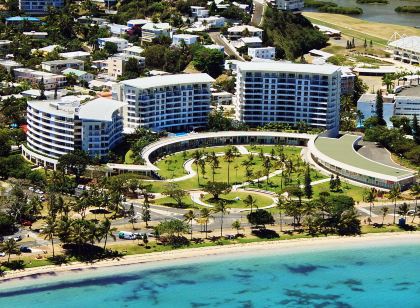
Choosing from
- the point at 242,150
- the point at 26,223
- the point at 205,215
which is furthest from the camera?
the point at 242,150

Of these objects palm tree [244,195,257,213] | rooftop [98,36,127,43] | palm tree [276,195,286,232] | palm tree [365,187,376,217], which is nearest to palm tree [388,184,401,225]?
palm tree [365,187,376,217]

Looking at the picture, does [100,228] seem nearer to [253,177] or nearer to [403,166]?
[253,177]

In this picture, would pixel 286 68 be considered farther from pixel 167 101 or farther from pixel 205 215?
pixel 205 215

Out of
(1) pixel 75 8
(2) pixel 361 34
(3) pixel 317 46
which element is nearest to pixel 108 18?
(1) pixel 75 8

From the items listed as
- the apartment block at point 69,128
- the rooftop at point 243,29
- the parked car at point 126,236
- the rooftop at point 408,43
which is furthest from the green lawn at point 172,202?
the rooftop at point 408,43

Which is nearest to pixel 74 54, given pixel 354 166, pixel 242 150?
pixel 242 150

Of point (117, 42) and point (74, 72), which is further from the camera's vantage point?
point (117, 42)
